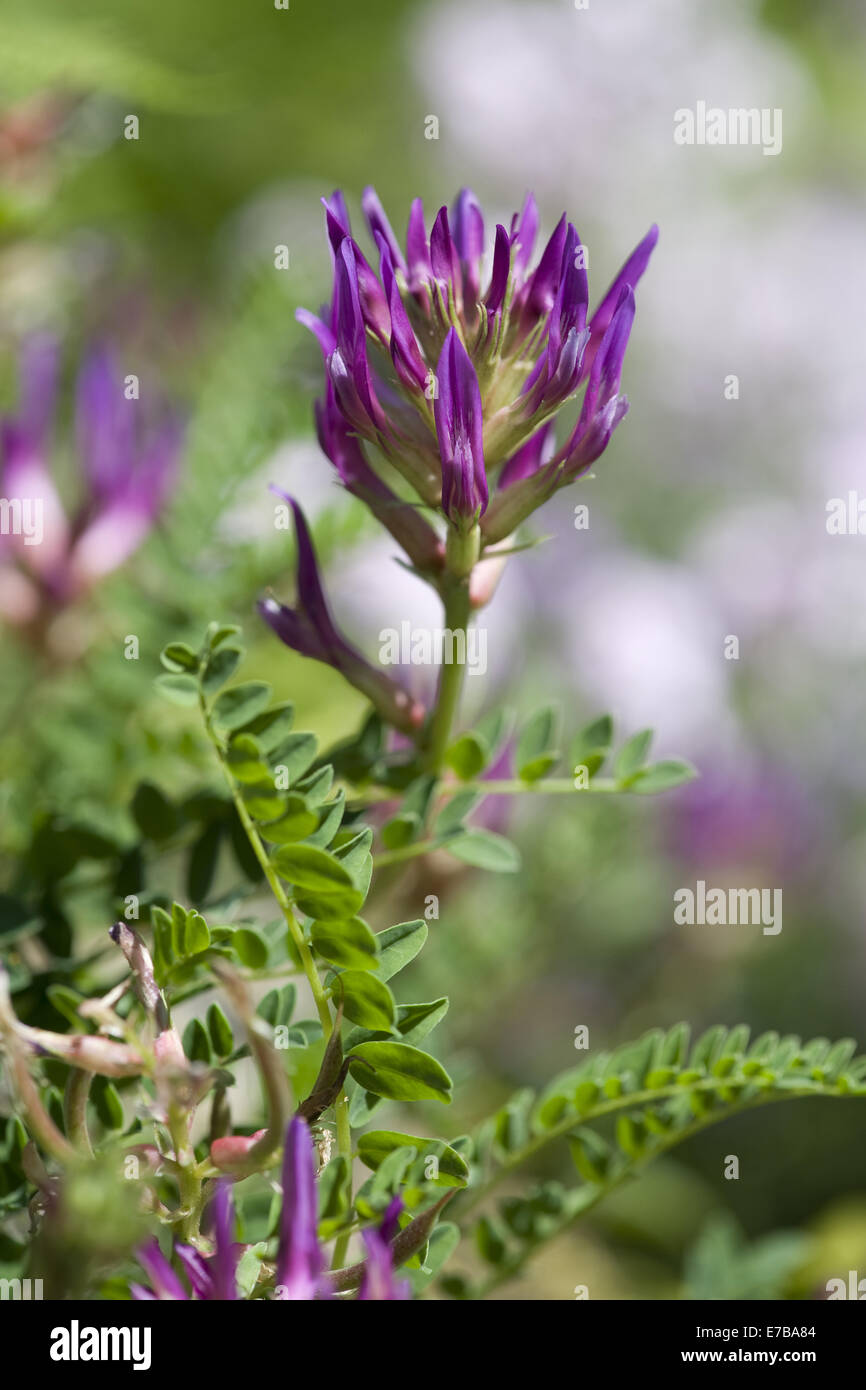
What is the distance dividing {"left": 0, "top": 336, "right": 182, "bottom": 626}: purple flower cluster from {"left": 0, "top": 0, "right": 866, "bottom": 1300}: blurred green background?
0.05ft

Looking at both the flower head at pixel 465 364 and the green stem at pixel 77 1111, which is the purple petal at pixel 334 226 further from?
the green stem at pixel 77 1111

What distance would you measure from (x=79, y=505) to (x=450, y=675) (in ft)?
1.04

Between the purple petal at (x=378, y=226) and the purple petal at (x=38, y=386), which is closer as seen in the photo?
the purple petal at (x=378, y=226)

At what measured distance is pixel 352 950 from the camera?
1.04 ft

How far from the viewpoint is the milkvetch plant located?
0.95ft

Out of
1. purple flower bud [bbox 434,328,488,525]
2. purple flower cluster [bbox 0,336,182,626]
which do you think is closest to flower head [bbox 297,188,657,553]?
purple flower bud [bbox 434,328,488,525]

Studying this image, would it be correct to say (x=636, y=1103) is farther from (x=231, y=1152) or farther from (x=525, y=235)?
(x=525, y=235)

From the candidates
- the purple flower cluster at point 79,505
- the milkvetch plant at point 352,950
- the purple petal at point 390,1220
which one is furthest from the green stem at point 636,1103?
the purple flower cluster at point 79,505

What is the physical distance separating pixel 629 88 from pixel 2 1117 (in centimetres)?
160

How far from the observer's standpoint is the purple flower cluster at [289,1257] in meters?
0.27

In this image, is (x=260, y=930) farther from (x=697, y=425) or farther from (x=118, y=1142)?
(x=697, y=425)

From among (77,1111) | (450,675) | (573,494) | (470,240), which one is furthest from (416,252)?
(573,494)
